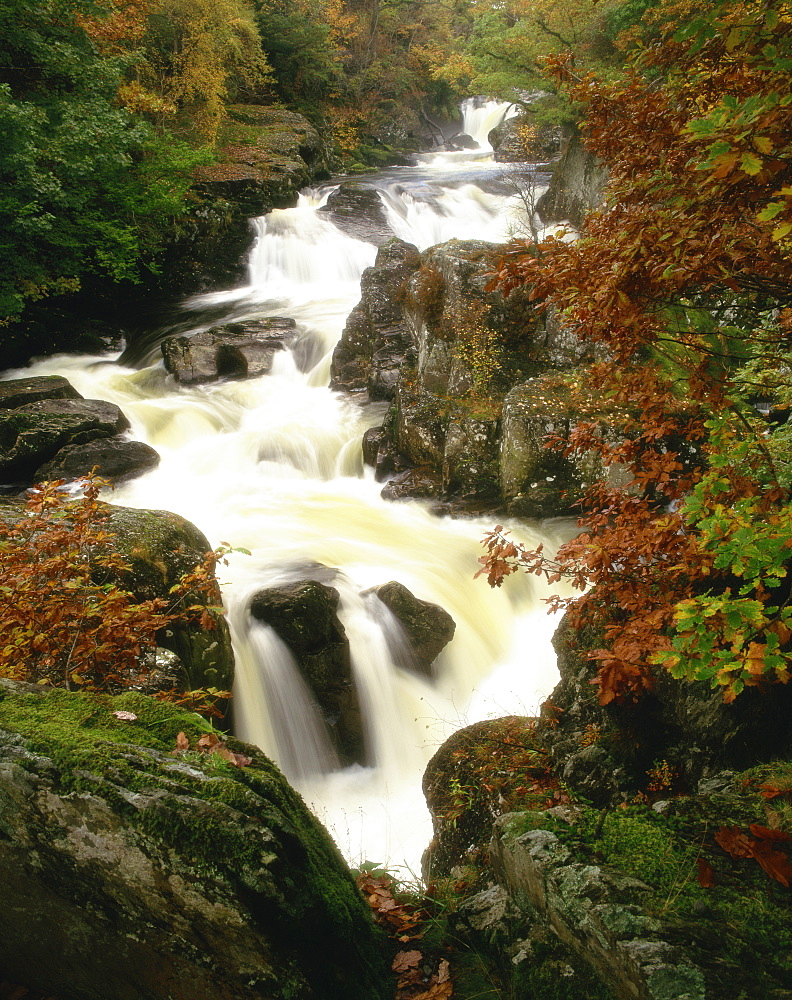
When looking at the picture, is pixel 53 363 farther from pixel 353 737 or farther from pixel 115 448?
pixel 353 737

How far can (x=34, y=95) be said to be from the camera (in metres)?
12.0

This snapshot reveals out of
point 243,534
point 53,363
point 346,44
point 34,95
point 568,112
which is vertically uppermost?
point 346,44

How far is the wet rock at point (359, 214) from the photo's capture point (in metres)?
19.7

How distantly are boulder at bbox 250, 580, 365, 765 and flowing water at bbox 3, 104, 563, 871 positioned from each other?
14 centimetres

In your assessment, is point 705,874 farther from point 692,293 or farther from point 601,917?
point 692,293

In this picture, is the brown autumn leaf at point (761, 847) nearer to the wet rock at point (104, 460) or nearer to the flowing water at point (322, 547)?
the flowing water at point (322, 547)

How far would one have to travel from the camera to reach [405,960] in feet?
8.48

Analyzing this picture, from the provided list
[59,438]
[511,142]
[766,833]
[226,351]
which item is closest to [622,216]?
[766,833]

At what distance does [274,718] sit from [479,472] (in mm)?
5504

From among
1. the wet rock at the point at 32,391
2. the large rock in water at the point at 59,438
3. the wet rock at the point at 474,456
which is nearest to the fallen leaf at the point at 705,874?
the wet rock at the point at 474,456

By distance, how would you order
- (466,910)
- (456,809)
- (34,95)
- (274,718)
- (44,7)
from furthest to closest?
(34,95) < (44,7) < (274,718) < (456,809) < (466,910)

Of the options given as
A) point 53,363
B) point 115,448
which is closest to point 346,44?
point 53,363

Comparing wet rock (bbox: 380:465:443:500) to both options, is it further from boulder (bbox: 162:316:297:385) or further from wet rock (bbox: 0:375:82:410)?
wet rock (bbox: 0:375:82:410)

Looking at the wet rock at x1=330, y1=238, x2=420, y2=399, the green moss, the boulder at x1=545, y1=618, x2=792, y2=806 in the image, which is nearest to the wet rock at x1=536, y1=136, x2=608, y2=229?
the wet rock at x1=330, y1=238, x2=420, y2=399
